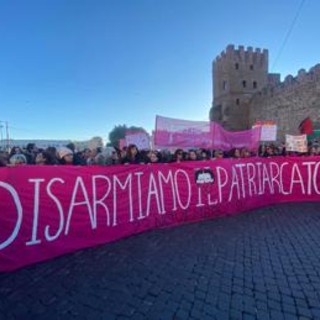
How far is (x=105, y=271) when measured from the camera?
395 centimetres

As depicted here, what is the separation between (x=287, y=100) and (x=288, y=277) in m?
28.6

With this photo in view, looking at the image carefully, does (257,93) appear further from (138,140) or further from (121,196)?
(121,196)

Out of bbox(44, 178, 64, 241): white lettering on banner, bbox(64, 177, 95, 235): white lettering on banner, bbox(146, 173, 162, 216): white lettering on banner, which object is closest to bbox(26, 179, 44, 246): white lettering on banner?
bbox(44, 178, 64, 241): white lettering on banner

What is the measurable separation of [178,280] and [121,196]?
2092 millimetres

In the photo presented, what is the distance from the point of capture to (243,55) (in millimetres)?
50156

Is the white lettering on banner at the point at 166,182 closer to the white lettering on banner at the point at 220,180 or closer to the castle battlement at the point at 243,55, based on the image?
the white lettering on banner at the point at 220,180

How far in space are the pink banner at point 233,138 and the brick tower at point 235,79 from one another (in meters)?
36.1

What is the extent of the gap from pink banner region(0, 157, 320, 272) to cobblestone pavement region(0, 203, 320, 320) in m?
0.29

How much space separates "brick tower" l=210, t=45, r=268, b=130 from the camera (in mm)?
48125

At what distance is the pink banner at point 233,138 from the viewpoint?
31.2 ft

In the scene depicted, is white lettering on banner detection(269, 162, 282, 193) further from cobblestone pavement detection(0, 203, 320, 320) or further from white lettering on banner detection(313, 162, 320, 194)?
cobblestone pavement detection(0, 203, 320, 320)

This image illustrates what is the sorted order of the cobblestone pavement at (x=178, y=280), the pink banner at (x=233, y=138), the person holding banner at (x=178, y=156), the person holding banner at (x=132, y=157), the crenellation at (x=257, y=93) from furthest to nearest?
the crenellation at (x=257, y=93) → the pink banner at (x=233, y=138) → the person holding banner at (x=178, y=156) → the person holding banner at (x=132, y=157) → the cobblestone pavement at (x=178, y=280)

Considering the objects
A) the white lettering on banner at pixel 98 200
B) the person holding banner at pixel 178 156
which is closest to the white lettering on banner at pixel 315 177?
the person holding banner at pixel 178 156

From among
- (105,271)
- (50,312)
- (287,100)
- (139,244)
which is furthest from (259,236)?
(287,100)
